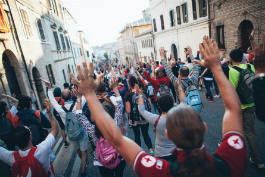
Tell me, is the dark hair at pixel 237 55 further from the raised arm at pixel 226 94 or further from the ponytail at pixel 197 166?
the ponytail at pixel 197 166

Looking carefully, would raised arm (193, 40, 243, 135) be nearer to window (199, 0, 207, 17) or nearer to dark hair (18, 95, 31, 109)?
dark hair (18, 95, 31, 109)

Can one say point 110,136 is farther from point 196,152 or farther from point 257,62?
point 257,62

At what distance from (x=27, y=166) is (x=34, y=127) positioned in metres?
1.23

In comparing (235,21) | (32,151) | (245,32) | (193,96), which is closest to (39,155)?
(32,151)

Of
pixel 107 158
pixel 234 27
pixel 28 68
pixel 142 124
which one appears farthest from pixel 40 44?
pixel 234 27

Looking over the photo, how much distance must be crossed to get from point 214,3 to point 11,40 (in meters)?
13.3

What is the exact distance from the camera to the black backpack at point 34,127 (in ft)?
9.70

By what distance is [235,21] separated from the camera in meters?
10.8

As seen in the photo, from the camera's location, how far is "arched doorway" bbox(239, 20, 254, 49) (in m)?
10.2

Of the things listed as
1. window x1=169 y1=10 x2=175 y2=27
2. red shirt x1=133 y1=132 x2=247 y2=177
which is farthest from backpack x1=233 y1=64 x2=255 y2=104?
window x1=169 y1=10 x2=175 y2=27

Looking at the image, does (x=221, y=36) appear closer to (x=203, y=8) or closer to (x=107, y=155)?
(x=203, y=8)

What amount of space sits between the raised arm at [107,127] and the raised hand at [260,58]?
4.51ft

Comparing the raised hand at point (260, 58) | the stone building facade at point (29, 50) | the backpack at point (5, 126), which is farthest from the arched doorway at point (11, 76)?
the raised hand at point (260, 58)

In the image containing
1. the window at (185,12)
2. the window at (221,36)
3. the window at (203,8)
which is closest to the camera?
the window at (221,36)
